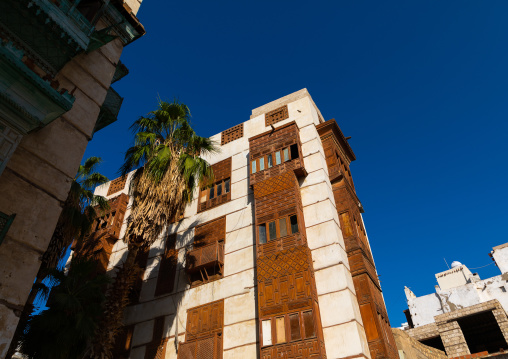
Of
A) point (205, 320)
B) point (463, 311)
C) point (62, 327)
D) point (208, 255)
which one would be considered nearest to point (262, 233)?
point (208, 255)

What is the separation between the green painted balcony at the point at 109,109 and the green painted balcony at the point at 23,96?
116 inches

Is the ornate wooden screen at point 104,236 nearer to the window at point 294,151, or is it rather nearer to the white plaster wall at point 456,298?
the window at point 294,151

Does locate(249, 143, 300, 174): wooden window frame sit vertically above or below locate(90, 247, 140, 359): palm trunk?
above

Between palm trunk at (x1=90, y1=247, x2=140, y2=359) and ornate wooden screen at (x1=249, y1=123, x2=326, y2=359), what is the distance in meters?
4.66

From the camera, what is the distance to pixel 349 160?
20.1 meters

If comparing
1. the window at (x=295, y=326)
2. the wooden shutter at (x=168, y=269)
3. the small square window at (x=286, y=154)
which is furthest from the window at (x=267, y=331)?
the small square window at (x=286, y=154)

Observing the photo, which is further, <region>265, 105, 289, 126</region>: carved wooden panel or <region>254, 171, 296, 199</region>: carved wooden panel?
<region>265, 105, 289, 126</region>: carved wooden panel

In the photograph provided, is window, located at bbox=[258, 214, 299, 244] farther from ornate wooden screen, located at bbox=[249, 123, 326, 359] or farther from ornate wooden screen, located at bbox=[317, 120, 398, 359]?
ornate wooden screen, located at bbox=[317, 120, 398, 359]

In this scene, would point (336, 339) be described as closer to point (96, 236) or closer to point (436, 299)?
point (96, 236)

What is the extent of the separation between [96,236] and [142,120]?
9.45 m

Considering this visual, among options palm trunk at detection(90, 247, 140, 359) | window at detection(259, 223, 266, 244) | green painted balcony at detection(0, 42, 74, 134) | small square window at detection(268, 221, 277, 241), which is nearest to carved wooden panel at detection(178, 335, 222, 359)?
palm trunk at detection(90, 247, 140, 359)

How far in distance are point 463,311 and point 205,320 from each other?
18.8 m

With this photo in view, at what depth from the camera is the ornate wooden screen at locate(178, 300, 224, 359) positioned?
13492 millimetres

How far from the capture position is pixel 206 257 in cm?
1583
